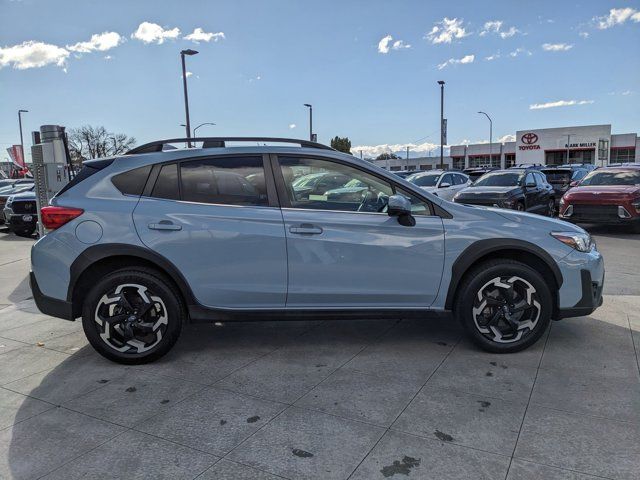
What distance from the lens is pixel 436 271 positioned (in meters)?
3.96

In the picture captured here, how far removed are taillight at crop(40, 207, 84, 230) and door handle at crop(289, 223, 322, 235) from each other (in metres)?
1.61

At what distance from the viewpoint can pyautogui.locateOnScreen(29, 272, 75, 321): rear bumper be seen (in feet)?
12.7

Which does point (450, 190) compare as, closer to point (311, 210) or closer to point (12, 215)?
point (12, 215)

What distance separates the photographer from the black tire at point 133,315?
381 centimetres

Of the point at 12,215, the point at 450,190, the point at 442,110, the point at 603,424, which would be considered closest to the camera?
the point at 603,424

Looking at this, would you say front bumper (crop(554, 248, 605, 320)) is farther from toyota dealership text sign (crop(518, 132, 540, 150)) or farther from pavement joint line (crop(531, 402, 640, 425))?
toyota dealership text sign (crop(518, 132, 540, 150))

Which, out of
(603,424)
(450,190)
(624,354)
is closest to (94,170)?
(603,424)

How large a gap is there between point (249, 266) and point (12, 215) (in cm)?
960

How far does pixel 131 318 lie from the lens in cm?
385

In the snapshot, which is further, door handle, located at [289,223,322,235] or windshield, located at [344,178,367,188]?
windshield, located at [344,178,367,188]

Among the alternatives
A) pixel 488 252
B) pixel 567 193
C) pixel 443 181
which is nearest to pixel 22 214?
pixel 488 252

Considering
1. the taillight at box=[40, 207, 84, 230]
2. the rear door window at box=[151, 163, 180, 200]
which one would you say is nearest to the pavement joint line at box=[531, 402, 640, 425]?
the rear door window at box=[151, 163, 180, 200]

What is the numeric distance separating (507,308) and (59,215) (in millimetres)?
3553

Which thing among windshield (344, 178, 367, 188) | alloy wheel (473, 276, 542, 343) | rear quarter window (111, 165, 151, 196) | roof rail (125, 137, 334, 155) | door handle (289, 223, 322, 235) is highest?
roof rail (125, 137, 334, 155)
